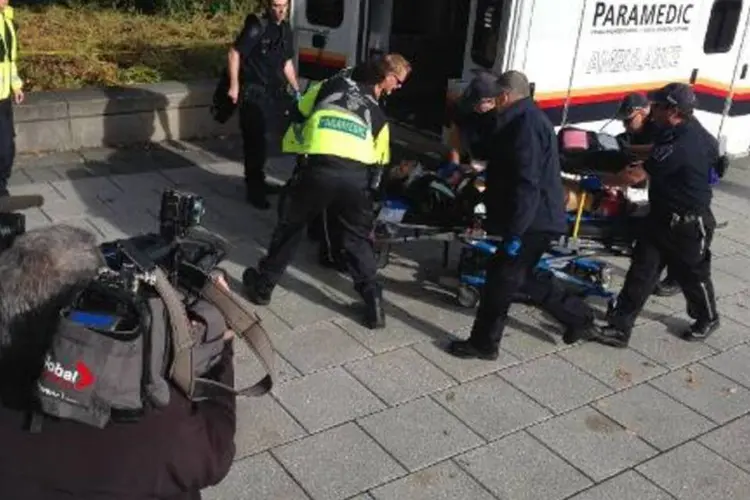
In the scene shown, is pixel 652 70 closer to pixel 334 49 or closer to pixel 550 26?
pixel 550 26

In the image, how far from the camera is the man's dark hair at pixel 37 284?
1722 mm

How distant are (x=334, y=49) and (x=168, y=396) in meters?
5.80

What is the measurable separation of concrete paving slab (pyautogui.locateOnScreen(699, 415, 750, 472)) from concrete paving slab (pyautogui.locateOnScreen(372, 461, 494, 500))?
130cm

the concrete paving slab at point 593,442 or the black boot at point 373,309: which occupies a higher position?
the black boot at point 373,309

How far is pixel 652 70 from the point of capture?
697 cm

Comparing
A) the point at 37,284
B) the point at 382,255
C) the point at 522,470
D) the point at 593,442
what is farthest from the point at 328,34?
the point at 37,284

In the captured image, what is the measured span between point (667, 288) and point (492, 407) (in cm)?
221

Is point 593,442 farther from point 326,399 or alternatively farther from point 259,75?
point 259,75

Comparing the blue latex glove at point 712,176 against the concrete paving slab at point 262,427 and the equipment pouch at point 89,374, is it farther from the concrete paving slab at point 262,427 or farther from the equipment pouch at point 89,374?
the equipment pouch at point 89,374

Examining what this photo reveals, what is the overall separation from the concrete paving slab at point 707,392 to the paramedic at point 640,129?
859 mm

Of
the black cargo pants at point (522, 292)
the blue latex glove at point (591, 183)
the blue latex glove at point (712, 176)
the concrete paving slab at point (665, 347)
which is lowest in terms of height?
the concrete paving slab at point (665, 347)

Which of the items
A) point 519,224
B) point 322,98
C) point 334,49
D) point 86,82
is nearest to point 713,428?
point 519,224

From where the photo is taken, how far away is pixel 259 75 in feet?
21.0

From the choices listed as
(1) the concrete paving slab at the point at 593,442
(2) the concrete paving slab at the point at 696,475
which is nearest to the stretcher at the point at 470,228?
(1) the concrete paving slab at the point at 593,442
